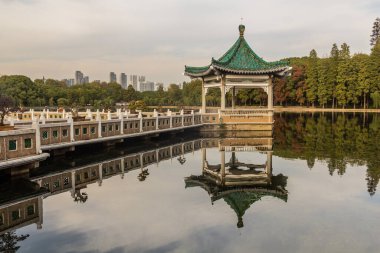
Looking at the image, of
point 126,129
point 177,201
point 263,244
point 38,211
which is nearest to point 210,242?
point 263,244

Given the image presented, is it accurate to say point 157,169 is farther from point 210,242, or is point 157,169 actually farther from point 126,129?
point 210,242

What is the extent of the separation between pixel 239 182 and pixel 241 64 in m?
21.5

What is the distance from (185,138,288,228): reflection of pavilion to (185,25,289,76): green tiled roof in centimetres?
1288

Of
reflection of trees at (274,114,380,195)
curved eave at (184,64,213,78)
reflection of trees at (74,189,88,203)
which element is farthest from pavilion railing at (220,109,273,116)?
reflection of trees at (74,189,88,203)

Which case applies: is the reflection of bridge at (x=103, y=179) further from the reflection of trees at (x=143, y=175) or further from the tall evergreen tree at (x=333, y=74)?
the tall evergreen tree at (x=333, y=74)

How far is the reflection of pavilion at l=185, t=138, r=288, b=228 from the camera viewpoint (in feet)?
47.6

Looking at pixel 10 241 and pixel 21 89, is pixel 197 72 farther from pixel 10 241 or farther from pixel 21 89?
pixel 21 89

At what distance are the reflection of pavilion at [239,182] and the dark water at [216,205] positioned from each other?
0.14 feet

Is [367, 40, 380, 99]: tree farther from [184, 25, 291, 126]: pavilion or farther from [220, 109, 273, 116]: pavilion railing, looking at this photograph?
[220, 109, 273, 116]: pavilion railing

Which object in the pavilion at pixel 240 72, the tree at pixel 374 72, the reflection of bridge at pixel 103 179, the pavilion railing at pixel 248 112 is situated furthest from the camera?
the tree at pixel 374 72

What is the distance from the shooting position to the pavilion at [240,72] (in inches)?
1390

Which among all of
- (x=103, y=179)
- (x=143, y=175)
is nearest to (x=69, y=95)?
(x=143, y=175)

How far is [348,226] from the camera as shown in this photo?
1143cm

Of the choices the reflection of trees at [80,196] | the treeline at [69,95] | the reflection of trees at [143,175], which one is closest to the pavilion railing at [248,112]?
the reflection of trees at [143,175]
